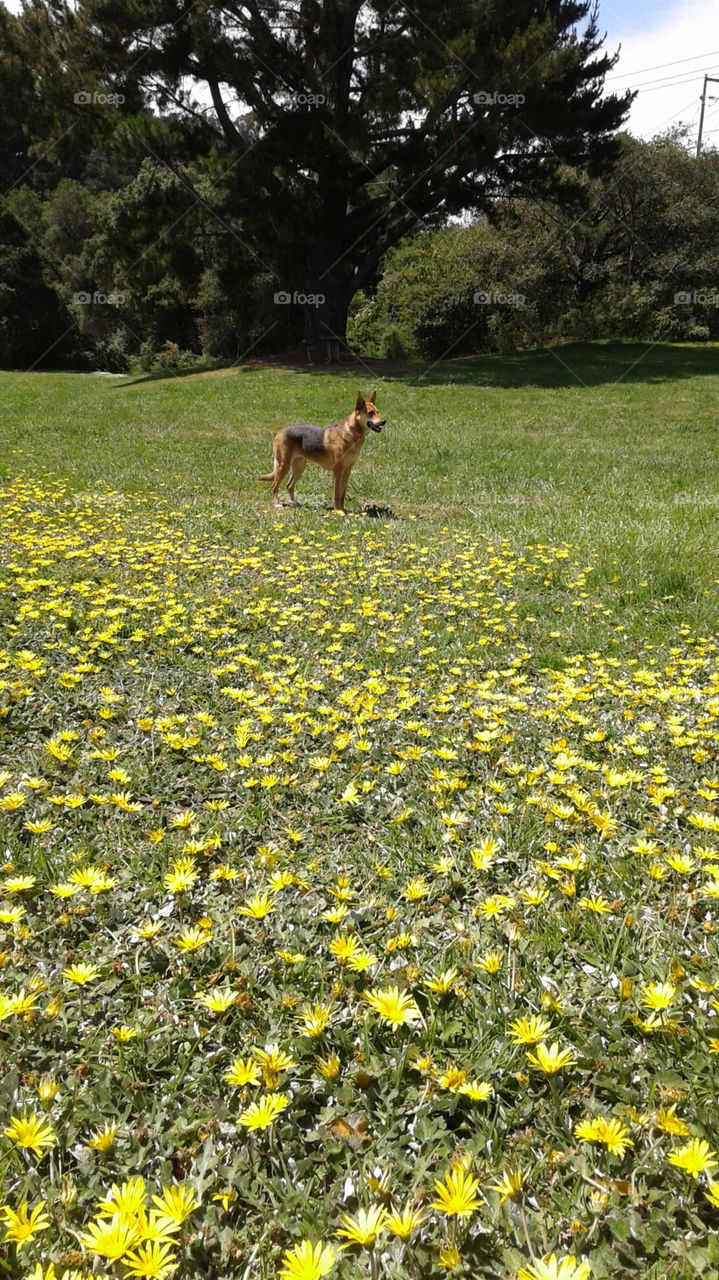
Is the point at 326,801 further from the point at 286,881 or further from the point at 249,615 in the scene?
the point at 249,615

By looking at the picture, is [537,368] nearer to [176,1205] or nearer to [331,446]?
[331,446]

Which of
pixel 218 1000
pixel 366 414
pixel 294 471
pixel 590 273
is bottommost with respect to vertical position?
pixel 218 1000

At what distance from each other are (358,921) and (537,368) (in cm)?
2396

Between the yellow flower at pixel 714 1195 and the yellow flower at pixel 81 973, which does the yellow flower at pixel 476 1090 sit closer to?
the yellow flower at pixel 714 1195

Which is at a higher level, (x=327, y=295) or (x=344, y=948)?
(x=327, y=295)

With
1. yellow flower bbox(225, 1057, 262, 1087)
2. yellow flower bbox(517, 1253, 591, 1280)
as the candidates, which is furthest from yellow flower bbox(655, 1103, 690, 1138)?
yellow flower bbox(225, 1057, 262, 1087)

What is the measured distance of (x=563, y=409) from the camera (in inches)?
678

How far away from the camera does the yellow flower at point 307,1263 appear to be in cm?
119

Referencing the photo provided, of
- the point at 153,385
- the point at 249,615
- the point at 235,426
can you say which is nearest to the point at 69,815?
the point at 249,615

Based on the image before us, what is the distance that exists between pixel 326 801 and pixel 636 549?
449cm

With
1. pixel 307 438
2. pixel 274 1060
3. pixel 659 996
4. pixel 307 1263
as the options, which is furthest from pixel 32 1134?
pixel 307 438

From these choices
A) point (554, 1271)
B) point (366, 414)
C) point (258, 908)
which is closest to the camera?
point (554, 1271)

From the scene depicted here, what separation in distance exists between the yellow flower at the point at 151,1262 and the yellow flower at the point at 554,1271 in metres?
0.60

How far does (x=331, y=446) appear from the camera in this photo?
8.22 metres
